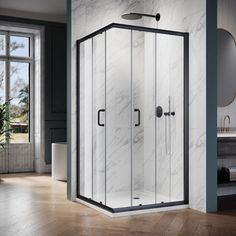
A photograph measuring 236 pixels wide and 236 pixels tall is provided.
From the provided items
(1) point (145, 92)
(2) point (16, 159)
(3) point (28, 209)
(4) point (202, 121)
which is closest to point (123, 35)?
(1) point (145, 92)

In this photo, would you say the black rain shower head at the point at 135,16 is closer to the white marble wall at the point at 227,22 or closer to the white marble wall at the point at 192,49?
the white marble wall at the point at 192,49

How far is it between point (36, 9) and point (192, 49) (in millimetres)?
3886

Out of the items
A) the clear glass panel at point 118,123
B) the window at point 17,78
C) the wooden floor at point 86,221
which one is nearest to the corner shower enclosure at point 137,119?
the clear glass panel at point 118,123

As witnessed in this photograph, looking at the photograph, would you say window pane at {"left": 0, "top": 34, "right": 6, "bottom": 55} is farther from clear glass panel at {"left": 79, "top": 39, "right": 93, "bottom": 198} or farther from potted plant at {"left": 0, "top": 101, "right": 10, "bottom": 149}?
clear glass panel at {"left": 79, "top": 39, "right": 93, "bottom": 198}

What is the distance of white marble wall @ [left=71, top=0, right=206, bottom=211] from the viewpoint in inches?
176

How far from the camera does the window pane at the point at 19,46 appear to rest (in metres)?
7.90

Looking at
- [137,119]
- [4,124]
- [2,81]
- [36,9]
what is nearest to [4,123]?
[4,124]

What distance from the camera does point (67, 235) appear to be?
138 inches

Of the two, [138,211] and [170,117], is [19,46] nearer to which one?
[170,117]

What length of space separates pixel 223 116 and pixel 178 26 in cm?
147

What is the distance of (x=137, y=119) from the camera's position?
486cm

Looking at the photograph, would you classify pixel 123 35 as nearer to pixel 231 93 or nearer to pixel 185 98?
pixel 185 98

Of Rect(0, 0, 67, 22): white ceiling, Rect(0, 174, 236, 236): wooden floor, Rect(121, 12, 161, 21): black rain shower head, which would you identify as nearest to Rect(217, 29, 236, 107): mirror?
Rect(121, 12, 161, 21): black rain shower head

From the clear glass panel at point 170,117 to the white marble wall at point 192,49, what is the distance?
0.53 feet
